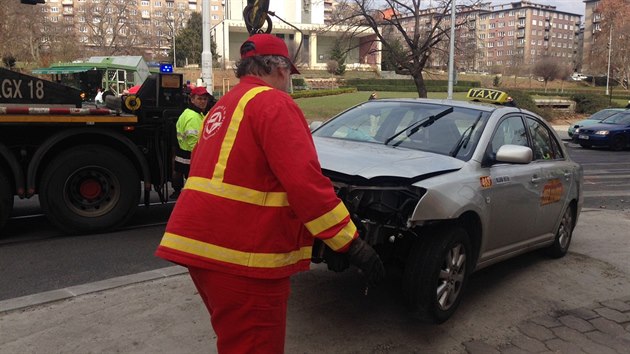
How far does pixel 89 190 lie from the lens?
670 cm

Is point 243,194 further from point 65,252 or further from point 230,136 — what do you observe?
point 65,252

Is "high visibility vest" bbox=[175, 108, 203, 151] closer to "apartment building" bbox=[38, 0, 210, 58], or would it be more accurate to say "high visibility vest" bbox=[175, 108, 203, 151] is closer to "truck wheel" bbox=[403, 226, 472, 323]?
"truck wheel" bbox=[403, 226, 472, 323]

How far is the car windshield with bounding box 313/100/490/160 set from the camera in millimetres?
4711

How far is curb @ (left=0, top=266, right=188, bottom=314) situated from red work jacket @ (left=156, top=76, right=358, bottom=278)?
100 inches

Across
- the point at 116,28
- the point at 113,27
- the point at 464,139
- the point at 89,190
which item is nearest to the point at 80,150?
the point at 89,190

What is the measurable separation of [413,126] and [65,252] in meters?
3.83

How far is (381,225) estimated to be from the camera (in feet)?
12.2

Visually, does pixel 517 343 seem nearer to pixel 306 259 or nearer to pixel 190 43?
pixel 306 259

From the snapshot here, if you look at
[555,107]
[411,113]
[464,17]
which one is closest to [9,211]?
[411,113]

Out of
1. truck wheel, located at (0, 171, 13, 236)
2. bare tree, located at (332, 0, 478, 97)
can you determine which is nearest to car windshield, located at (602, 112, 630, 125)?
bare tree, located at (332, 0, 478, 97)

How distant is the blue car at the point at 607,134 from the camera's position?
21.0 meters

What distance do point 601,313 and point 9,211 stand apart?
6042 millimetres

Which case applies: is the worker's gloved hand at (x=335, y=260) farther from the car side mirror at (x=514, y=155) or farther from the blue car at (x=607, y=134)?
the blue car at (x=607, y=134)

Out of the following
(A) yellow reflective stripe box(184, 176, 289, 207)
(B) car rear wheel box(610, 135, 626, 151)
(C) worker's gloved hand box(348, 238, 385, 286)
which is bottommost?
(B) car rear wheel box(610, 135, 626, 151)
